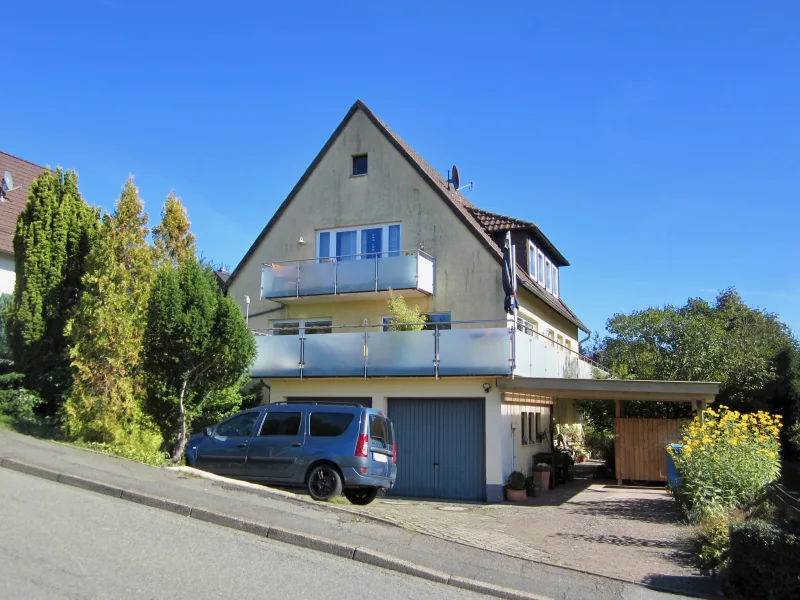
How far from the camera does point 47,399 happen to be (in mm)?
16172

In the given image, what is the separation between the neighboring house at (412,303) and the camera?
692 inches

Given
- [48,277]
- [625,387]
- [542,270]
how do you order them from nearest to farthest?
[625,387], [48,277], [542,270]

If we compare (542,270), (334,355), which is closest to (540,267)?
(542,270)

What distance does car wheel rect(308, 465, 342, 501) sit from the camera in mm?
12547

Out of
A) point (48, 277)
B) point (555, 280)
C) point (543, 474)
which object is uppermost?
point (555, 280)

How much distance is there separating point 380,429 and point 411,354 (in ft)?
14.6

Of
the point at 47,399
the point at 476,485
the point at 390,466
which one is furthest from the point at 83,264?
the point at 476,485

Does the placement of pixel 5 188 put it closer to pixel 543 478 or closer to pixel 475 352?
pixel 475 352

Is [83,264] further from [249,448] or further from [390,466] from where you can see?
[390,466]

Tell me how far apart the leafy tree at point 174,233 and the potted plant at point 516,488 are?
971cm

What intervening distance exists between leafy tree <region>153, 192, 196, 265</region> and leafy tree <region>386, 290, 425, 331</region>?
210 inches

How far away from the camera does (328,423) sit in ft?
43.3

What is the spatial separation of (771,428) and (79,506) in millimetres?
12006

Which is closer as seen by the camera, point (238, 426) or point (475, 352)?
point (238, 426)
